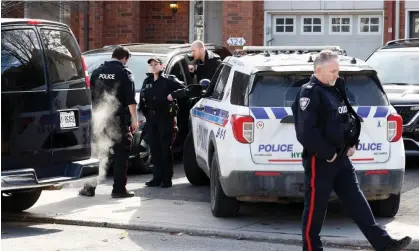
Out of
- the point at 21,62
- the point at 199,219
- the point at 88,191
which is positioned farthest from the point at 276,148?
the point at 88,191

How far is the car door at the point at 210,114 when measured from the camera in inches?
385

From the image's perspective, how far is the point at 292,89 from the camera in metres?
9.22

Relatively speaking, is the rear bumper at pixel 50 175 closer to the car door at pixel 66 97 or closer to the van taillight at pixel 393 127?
the car door at pixel 66 97

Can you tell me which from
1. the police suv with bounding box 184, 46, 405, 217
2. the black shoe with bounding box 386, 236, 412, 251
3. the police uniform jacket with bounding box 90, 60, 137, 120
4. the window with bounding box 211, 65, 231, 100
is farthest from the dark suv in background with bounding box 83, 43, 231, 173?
the black shoe with bounding box 386, 236, 412, 251

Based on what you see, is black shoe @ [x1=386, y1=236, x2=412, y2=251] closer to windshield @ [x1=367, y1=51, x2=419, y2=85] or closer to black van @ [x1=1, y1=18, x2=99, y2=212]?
black van @ [x1=1, y1=18, x2=99, y2=212]

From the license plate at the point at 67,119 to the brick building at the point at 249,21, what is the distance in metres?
13.6

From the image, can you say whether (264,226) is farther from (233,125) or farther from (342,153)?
(342,153)

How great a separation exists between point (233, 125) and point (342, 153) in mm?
1927

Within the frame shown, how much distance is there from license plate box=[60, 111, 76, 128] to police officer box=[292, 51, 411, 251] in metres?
2.96

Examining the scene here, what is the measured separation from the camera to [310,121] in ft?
23.7

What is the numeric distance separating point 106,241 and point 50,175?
1.02m

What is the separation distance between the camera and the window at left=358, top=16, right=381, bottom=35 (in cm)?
2302

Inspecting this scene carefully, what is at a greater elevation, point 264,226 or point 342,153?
point 342,153

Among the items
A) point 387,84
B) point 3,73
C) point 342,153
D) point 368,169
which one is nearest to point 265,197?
point 368,169
